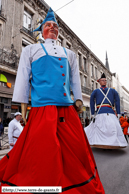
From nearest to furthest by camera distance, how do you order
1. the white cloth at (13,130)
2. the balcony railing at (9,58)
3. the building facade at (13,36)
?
the white cloth at (13,130), the balcony railing at (9,58), the building facade at (13,36)

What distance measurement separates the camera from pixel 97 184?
137 cm

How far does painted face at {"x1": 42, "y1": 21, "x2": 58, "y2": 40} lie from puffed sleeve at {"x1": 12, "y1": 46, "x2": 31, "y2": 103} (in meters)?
0.37

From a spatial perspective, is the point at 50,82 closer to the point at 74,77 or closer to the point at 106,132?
the point at 74,77

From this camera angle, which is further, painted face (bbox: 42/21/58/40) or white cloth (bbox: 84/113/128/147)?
white cloth (bbox: 84/113/128/147)

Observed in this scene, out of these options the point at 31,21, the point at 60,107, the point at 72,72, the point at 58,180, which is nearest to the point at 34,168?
the point at 58,180

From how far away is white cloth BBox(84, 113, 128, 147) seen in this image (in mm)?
3584

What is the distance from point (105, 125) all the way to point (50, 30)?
110 inches

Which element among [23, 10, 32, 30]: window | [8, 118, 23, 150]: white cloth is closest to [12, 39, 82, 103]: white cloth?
[8, 118, 23, 150]: white cloth

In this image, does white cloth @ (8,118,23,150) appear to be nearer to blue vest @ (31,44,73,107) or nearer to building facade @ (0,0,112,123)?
blue vest @ (31,44,73,107)

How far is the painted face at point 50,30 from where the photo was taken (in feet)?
6.28

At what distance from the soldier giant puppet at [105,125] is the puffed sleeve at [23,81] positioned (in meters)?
2.66

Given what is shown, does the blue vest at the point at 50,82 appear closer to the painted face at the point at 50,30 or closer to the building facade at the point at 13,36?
the painted face at the point at 50,30

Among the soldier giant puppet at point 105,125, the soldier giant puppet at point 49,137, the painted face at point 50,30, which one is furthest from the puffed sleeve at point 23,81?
the soldier giant puppet at point 105,125

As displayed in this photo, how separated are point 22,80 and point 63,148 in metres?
0.84
